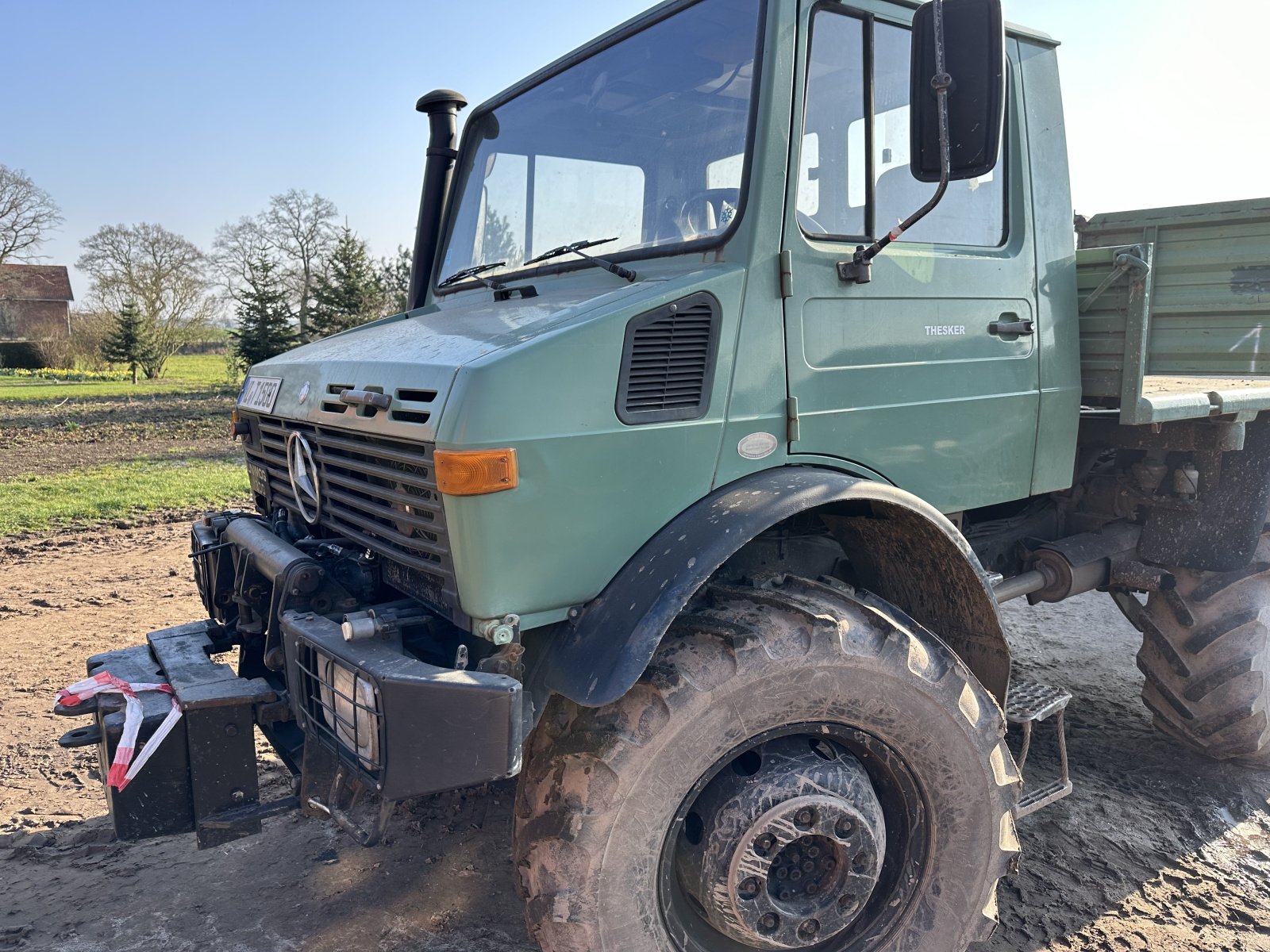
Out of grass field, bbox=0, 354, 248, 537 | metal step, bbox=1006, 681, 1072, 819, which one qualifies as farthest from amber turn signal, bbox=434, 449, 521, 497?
grass field, bbox=0, 354, 248, 537

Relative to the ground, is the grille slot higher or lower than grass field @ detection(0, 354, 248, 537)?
higher

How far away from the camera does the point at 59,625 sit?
561 centimetres

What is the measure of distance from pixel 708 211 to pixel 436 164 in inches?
68.3

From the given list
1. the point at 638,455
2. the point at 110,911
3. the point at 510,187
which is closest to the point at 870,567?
the point at 638,455

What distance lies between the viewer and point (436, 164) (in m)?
3.77

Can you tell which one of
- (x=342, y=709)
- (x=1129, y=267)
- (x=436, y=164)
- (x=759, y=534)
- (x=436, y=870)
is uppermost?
(x=436, y=164)

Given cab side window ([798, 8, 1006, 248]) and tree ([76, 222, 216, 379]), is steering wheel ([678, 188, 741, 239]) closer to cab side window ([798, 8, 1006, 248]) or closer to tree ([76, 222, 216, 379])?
cab side window ([798, 8, 1006, 248])

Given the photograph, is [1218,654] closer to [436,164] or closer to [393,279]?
[436,164]

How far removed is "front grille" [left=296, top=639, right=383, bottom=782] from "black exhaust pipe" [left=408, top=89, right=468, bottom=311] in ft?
6.13

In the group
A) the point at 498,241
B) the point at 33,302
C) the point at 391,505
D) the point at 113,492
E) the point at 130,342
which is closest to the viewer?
the point at 391,505

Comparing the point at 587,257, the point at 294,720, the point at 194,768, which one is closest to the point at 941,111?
the point at 587,257

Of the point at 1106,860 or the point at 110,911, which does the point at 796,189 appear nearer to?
the point at 1106,860

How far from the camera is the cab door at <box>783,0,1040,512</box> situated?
2.50 metres

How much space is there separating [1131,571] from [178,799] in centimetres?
354
